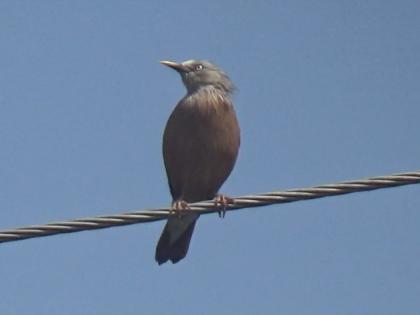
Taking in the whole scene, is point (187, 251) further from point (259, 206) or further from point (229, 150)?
point (259, 206)

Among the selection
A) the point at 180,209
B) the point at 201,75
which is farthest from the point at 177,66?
the point at 180,209

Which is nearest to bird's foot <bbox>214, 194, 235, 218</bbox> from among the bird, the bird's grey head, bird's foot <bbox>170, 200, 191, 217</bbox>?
bird's foot <bbox>170, 200, 191, 217</bbox>

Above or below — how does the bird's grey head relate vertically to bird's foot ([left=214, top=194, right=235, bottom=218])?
above

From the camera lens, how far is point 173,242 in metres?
8.12

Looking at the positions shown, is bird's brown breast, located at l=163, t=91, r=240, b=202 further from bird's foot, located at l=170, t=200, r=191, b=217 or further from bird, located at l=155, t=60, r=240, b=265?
bird's foot, located at l=170, t=200, r=191, b=217

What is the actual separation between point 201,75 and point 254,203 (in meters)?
3.68

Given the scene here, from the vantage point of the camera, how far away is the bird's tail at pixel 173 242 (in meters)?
8.12

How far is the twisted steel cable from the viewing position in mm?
5254

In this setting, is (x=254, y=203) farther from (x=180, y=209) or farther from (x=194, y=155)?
(x=194, y=155)

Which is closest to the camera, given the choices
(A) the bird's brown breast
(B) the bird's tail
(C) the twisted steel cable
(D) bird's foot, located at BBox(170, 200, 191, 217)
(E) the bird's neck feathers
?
(C) the twisted steel cable

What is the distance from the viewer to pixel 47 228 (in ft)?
17.4

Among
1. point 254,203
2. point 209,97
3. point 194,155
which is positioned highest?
point 209,97

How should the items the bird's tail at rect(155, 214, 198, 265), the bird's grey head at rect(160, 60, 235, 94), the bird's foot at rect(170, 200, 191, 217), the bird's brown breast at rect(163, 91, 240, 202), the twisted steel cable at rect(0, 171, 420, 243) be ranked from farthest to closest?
the bird's grey head at rect(160, 60, 235, 94), the bird's brown breast at rect(163, 91, 240, 202), the bird's tail at rect(155, 214, 198, 265), the bird's foot at rect(170, 200, 191, 217), the twisted steel cable at rect(0, 171, 420, 243)

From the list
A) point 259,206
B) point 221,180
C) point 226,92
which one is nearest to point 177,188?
point 221,180
